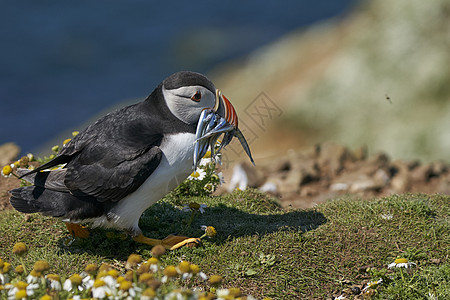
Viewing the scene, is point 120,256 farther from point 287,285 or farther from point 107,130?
point 287,285

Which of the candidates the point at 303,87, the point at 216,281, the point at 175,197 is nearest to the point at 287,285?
the point at 216,281

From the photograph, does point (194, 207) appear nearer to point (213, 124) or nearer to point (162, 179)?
point (162, 179)

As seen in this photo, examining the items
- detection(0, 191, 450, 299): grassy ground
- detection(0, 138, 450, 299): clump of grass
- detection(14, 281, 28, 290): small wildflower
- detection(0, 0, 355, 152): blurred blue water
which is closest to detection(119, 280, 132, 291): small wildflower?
detection(14, 281, 28, 290): small wildflower

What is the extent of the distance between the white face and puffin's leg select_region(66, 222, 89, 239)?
4.46 feet

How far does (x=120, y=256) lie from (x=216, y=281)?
1675 mm

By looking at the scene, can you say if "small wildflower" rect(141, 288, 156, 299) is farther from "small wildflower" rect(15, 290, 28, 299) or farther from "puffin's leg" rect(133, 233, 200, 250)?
"puffin's leg" rect(133, 233, 200, 250)

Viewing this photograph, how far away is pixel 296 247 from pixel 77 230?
192 centimetres

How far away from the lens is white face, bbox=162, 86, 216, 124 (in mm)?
4926

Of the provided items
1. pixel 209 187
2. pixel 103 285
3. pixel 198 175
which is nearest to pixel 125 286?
pixel 103 285

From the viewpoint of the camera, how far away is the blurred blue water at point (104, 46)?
21188mm

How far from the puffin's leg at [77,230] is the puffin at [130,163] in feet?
0.90

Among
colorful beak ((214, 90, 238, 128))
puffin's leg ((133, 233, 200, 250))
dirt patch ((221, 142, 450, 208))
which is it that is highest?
colorful beak ((214, 90, 238, 128))

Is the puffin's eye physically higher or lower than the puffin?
higher

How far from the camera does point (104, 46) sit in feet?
85.6
